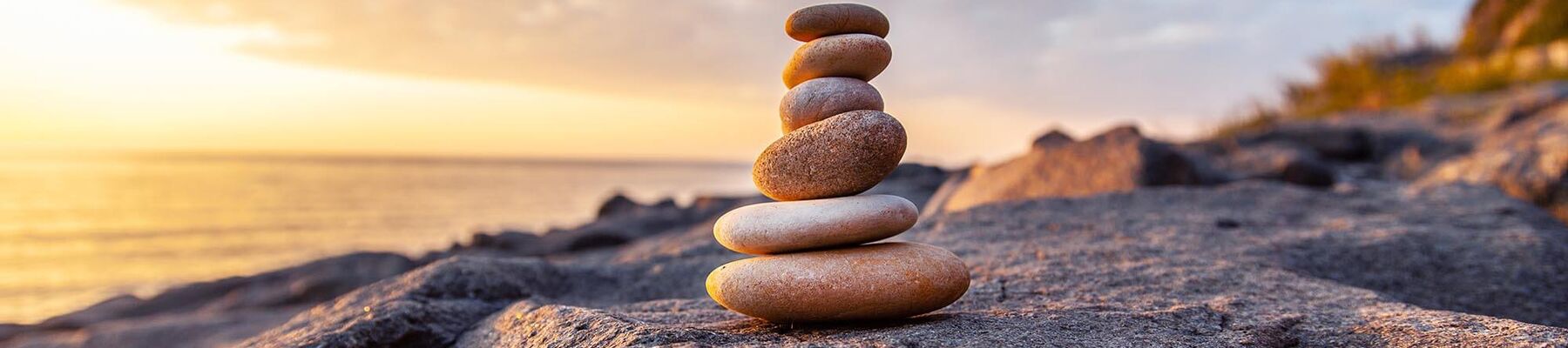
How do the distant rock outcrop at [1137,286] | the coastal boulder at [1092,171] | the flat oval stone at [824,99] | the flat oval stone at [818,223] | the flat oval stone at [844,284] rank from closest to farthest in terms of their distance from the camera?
the distant rock outcrop at [1137,286], the flat oval stone at [844,284], the flat oval stone at [818,223], the flat oval stone at [824,99], the coastal boulder at [1092,171]

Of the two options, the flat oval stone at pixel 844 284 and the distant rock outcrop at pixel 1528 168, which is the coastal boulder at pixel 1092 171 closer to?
the distant rock outcrop at pixel 1528 168

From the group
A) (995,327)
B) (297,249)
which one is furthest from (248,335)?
(297,249)

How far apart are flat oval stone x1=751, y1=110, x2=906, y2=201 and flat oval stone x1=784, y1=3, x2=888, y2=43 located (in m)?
0.36

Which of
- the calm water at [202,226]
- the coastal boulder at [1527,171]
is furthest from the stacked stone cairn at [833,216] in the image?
the calm water at [202,226]

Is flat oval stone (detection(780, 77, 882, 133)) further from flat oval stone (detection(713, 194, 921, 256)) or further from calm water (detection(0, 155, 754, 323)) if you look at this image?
calm water (detection(0, 155, 754, 323))

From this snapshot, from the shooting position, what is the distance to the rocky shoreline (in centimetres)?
247

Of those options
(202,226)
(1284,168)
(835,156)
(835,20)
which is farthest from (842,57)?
→ (202,226)

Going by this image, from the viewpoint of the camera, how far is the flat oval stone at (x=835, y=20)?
2.94 m

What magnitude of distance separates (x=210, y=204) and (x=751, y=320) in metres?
24.5

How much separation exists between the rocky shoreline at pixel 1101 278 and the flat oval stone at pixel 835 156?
456mm

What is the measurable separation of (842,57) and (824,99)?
0.54 feet

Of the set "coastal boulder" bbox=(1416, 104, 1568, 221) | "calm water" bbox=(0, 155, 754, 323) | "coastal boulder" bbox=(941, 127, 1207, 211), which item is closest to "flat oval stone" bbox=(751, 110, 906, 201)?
"coastal boulder" bbox=(941, 127, 1207, 211)

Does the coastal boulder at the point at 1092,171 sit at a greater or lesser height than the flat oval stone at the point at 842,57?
lesser

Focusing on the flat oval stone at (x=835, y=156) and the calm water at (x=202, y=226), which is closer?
the flat oval stone at (x=835, y=156)
